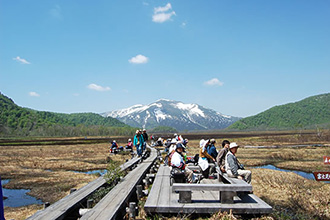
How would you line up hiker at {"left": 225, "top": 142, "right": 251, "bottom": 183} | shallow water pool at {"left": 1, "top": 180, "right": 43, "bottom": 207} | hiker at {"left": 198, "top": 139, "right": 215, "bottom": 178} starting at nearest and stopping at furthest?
hiker at {"left": 225, "top": 142, "right": 251, "bottom": 183}, hiker at {"left": 198, "top": 139, "right": 215, "bottom": 178}, shallow water pool at {"left": 1, "top": 180, "right": 43, "bottom": 207}

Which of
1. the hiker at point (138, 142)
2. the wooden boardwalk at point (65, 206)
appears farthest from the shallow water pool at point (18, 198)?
the hiker at point (138, 142)

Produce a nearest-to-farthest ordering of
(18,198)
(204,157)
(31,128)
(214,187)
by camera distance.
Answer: (214,187), (204,157), (18,198), (31,128)

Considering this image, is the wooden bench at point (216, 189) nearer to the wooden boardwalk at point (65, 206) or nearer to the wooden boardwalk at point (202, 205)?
the wooden boardwalk at point (202, 205)

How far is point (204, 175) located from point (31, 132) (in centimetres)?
14720

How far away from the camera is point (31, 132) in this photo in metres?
136

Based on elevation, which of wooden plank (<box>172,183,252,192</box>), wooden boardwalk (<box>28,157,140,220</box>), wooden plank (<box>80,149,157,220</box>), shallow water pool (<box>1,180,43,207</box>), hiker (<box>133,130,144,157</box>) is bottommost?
shallow water pool (<box>1,180,43,207</box>)

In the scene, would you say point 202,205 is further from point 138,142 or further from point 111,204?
point 138,142

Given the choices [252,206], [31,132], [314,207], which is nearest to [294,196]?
[314,207]

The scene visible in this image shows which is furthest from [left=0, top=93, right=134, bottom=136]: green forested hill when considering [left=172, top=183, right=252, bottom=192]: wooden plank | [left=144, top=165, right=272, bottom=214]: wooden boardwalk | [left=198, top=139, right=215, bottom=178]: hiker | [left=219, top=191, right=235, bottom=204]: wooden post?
[left=219, top=191, right=235, bottom=204]: wooden post

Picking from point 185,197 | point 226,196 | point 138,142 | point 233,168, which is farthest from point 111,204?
point 138,142

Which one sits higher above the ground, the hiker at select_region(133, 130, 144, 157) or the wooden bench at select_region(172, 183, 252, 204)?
the hiker at select_region(133, 130, 144, 157)

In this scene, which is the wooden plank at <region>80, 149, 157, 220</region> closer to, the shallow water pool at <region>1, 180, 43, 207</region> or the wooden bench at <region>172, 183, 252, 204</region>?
the wooden bench at <region>172, 183, 252, 204</region>

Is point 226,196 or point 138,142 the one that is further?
point 138,142

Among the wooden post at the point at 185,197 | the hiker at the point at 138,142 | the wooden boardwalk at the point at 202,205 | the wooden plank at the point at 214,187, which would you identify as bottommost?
the wooden boardwalk at the point at 202,205
